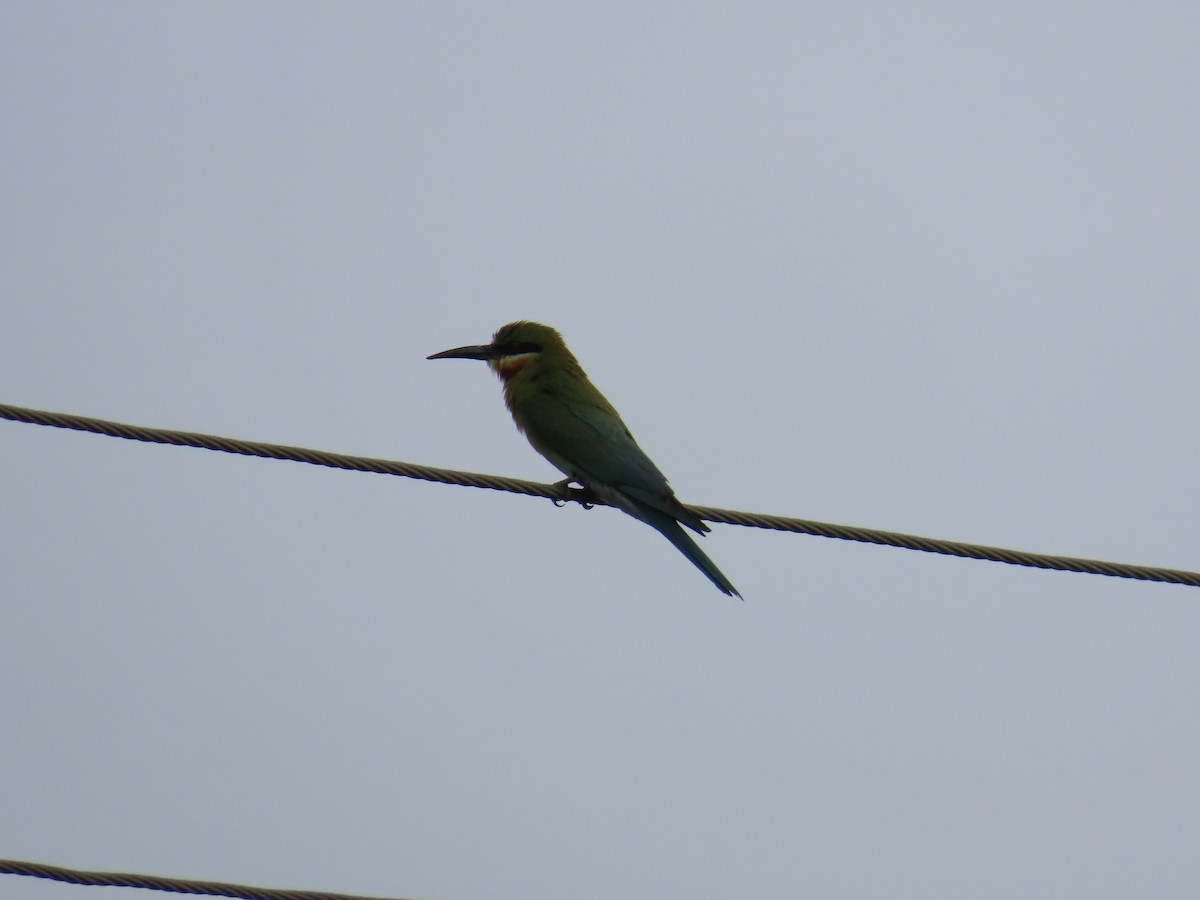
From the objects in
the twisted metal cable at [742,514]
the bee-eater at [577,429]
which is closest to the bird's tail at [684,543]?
the bee-eater at [577,429]

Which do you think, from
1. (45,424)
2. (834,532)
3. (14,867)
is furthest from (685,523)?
(14,867)

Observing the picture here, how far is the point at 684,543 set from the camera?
184 inches

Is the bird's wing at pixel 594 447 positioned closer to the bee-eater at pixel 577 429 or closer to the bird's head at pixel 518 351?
the bee-eater at pixel 577 429

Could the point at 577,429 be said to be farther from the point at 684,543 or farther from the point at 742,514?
the point at 742,514

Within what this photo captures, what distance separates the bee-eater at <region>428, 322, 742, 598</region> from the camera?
15.6 ft

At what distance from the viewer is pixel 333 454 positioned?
11.6 ft

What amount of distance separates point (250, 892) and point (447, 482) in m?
1.22

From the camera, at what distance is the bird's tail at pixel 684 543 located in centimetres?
452

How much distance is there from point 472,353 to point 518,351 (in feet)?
0.65

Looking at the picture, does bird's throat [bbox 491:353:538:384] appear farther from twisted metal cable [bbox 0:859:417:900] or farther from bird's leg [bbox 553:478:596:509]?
twisted metal cable [bbox 0:859:417:900]

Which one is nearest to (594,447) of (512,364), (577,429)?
(577,429)

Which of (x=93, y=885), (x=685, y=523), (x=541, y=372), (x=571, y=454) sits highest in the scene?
(x=541, y=372)

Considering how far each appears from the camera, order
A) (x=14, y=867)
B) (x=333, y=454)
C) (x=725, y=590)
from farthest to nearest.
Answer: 1. (x=725, y=590)
2. (x=333, y=454)
3. (x=14, y=867)

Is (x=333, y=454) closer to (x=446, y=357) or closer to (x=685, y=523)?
(x=685, y=523)
